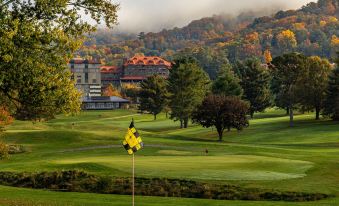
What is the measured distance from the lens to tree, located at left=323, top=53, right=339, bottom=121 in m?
92.2

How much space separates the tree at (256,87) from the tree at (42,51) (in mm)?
99296

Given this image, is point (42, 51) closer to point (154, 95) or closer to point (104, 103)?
point (154, 95)

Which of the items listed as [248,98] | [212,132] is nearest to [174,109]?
[212,132]

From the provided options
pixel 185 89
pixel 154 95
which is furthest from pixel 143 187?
pixel 154 95

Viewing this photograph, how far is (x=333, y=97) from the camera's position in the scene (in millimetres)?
92938

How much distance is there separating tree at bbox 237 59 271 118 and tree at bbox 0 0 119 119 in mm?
99296

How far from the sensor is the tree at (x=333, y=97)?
92.2m

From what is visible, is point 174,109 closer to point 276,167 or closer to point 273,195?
point 276,167

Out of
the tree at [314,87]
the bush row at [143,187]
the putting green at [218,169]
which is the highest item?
the tree at [314,87]

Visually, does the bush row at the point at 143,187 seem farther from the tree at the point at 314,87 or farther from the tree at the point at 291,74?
the tree at the point at 291,74

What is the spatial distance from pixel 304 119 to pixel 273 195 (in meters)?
78.8

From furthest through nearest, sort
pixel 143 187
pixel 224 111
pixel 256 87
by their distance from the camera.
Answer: pixel 256 87, pixel 224 111, pixel 143 187

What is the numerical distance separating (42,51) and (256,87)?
103930 millimetres

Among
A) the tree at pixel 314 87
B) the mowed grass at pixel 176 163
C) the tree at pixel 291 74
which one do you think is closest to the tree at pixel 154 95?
the tree at pixel 291 74
